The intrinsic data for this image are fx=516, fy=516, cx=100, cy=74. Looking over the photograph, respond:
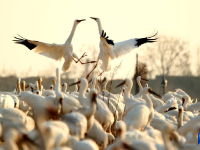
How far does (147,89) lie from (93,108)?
2.48m

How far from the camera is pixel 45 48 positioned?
40.0 ft

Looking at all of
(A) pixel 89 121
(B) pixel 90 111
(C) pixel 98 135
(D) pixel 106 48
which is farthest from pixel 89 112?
(D) pixel 106 48

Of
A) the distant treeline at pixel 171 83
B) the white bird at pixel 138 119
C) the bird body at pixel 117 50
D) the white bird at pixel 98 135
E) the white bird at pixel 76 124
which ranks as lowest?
the distant treeline at pixel 171 83

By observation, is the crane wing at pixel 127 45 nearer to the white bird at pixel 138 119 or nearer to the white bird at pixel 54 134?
the white bird at pixel 138 119

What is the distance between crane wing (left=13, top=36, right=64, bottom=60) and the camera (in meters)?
11.9

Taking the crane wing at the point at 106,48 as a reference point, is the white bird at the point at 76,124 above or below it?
below

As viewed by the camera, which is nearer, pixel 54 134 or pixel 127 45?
pixel 54 134

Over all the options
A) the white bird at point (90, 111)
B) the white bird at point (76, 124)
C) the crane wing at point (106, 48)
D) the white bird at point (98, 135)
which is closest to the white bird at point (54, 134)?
the white bird at point (76, 124)

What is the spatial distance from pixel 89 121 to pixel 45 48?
16.4 ft

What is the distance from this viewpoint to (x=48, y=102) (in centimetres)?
878

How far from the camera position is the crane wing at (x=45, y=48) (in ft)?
39.0

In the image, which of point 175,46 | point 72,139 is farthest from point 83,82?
point 175,46

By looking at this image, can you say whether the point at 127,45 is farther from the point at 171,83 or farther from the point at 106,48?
the point at 171,83

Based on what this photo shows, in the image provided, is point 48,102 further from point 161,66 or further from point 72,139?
point 161,66
